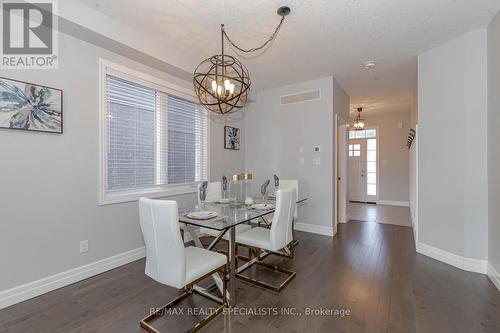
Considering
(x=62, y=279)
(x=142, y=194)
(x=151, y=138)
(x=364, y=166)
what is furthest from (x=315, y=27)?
(x=364, y=166)

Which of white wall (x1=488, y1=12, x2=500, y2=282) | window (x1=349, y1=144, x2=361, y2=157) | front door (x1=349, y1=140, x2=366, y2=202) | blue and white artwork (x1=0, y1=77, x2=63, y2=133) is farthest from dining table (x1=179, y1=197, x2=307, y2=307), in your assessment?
window (x1=349, y1=144, x2=361, y2=157)

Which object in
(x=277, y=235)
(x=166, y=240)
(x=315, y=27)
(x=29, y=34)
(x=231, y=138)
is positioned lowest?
(x=277, y=235)

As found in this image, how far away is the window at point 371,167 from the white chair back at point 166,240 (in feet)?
23.4

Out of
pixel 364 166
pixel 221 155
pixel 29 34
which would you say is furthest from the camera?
pixel 364 166

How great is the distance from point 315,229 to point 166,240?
3.23 meters

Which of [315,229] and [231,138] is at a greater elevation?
[231,138]

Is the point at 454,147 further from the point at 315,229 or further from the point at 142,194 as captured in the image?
the point at 142,194

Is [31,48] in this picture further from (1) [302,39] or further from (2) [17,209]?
(1) [302,39]

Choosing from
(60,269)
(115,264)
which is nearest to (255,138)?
(115,264)

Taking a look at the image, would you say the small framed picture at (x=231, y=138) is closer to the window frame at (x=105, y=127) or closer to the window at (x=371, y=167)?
the window frame at (x=105, y=127)

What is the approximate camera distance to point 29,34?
2240 mm

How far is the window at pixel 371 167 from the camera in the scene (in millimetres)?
7320

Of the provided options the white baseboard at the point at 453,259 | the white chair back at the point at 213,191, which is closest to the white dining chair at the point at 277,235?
the white chair back at the point at 213,191

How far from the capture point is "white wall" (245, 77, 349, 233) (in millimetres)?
4148
